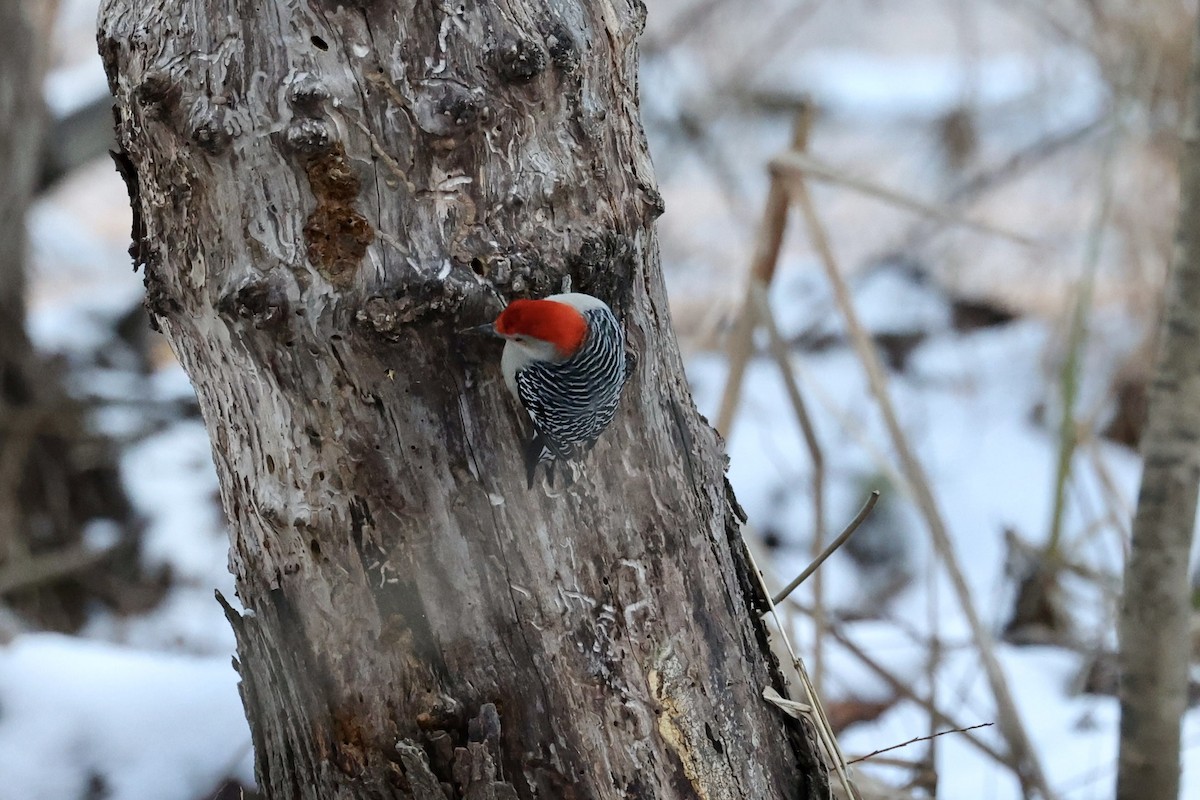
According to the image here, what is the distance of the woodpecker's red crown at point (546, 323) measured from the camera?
1234 millimetres

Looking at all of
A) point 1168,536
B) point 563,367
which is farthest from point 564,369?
point 1168,536

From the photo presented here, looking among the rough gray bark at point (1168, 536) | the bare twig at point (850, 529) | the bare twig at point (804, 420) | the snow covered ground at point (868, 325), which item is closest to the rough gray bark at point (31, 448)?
the snow covered ground at point (868, 325)

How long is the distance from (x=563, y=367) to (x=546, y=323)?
0.25 feet

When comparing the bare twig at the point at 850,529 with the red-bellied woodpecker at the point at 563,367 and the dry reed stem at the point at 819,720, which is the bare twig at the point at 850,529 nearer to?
the dry reed stem at the point at 819,720

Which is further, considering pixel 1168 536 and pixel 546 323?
pixel 1168 536

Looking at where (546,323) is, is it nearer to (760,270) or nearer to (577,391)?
(577,391)

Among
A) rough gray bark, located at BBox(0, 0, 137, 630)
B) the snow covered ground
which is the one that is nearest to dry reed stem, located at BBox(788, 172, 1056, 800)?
the snow covered ground

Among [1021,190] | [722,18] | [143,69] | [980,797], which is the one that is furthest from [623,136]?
[1021,190]

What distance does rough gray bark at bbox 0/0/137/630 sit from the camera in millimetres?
4094

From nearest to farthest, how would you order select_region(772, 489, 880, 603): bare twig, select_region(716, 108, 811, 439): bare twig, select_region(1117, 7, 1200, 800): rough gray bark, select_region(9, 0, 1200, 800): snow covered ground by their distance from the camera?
select_region(772, 489, 880, 603): bare twig → select_region(1117, 7, 1200, 800): rough gray bark → select_region(716, 108, 811, 439): bare twig → select_region(9, 0, 1200, 800): snow covered ground

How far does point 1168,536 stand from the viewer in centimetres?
177

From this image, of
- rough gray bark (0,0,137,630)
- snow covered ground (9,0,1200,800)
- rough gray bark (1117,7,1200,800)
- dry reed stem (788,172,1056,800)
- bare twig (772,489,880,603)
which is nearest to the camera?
bare twig (772,489,880,603)

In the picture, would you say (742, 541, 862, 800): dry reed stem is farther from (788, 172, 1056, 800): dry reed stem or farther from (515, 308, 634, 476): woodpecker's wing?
(788, 172, 1056, 800): dry reed stem

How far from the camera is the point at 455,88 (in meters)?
1.17
